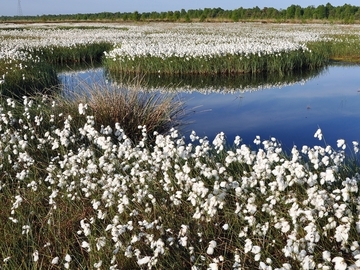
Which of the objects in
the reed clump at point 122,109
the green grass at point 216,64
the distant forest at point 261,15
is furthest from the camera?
the distant forest at point 261,15

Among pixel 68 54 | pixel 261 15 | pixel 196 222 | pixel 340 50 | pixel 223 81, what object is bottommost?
pixel 223 81

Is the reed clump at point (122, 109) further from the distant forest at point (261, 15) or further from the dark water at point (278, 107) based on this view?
the distant forest at point (261, 15)

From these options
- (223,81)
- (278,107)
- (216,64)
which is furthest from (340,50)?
(278,107)

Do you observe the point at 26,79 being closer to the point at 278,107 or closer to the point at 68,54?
the point at 278,107

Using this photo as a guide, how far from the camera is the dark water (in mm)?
10634

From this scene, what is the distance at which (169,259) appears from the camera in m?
3.72

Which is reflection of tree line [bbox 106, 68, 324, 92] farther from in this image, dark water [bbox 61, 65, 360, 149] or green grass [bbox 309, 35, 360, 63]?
green grass [bbox 309, 35, 360, 63]

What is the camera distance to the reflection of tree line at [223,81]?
17305 millimetres

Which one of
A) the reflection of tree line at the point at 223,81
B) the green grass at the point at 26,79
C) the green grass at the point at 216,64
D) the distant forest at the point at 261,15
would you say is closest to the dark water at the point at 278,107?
the reflection of tree line at the point at 223,81

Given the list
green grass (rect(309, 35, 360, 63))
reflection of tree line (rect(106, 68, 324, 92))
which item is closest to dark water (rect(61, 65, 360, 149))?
reflection of tree line (rect(106, 68, 324, 92))

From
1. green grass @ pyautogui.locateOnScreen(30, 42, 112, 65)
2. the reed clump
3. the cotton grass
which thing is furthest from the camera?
green grass @ pyautogui.locateOnScreen(30, 42, 112, 65)

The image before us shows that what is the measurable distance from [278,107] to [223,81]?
5305 mm

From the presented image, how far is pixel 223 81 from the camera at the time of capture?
1867 cm

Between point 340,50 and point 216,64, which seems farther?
point 340,50
